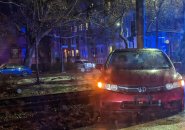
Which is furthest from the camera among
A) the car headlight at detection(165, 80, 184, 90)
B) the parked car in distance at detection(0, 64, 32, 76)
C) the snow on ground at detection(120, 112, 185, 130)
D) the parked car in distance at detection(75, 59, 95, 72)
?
the parked car in distance at detection(75, 59, 95, 72)

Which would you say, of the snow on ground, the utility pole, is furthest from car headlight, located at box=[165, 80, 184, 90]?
the utility pole

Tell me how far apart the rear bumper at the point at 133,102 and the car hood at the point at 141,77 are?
246mm

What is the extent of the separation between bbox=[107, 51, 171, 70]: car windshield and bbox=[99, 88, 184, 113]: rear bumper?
1242 mm

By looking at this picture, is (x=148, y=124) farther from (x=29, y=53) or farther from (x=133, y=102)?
(x=29, y=53)

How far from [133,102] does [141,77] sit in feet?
2.05

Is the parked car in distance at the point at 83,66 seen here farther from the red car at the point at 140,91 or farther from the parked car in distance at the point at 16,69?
the red car at the point at 140,91

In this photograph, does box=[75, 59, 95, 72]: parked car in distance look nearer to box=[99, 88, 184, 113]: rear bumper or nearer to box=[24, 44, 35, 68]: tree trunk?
→ box=[24, 44, 35, 68]: tree trunk

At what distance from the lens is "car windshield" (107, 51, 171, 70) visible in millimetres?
9911

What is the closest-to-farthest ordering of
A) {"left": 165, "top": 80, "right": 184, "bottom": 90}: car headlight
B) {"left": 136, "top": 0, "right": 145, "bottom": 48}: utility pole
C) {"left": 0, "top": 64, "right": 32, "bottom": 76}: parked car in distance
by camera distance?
{"left": 165, "top": 80, "right": 184, "bottom": 90}: car headlight, {"left": 136, "top": 0, "right": 145, "bottom": 48}: utility pole, {"left": 0, "top": 64, "right": 32, "bottom": 76}: parked car in distance

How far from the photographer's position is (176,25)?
5112 cm

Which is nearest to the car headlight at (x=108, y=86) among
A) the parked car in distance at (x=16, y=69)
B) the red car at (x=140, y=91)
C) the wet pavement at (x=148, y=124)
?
the red car at (x=140, y=91)

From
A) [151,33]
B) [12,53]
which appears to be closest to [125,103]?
[151,33]

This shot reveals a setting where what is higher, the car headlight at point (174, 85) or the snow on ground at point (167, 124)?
the car headlight at point (174, 85)

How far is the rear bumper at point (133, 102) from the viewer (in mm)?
8609
